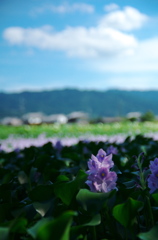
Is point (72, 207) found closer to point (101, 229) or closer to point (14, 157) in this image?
point (101, 229)

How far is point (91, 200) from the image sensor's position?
3.84 ft

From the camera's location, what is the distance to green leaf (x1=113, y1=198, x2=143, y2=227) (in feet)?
3.56

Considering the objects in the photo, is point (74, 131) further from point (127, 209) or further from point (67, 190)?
point (127, 209)

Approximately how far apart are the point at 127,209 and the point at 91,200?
0.47 feet

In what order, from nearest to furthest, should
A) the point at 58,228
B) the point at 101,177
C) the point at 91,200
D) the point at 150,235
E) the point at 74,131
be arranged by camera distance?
the point at 58,228 < the point at 150,235 < the point at 91,200 < the point at 101,177 < the point at 74,131

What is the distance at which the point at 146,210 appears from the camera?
137 cm

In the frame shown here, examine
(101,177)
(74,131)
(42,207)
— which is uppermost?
(101,177)

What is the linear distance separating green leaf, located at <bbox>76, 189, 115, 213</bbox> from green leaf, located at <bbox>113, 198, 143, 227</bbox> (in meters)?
0.07

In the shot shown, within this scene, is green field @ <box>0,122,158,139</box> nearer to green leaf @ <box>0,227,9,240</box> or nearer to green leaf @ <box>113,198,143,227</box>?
green leaf @ <box>113,198,143,227</box>

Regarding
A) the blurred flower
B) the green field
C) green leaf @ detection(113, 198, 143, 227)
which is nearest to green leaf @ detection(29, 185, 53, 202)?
the blurred flower

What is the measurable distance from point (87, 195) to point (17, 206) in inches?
12.5

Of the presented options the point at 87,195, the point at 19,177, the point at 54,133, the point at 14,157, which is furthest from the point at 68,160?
the point at 54,133

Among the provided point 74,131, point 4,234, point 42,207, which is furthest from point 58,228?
point 74,131

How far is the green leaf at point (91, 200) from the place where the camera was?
45.5 inches
